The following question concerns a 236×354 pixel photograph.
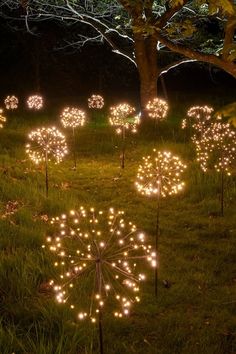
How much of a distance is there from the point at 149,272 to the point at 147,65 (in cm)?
1276

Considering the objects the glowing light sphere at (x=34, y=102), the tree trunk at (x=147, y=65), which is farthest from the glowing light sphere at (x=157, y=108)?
the glowing light sphere at (x=34, y=102)

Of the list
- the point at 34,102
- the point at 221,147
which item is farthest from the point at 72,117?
the point at 34,102

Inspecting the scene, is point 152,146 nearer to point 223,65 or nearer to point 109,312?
point 223,65

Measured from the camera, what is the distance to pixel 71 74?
35.7m

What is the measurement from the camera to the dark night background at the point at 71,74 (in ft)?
97.0

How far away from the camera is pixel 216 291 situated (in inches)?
283

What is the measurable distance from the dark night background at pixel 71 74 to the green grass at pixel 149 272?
16538 millimetres

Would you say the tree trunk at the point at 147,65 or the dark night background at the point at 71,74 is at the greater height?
the dark night background at the point at 71,74

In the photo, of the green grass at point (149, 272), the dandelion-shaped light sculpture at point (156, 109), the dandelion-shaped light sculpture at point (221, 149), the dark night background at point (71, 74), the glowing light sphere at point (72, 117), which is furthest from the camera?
the dark night background at point (71, 74)

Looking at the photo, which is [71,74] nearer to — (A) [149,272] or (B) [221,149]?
(B) [221,149]

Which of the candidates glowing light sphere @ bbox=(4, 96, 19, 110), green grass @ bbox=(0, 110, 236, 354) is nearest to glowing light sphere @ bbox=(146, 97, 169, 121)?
green grass @ bbox=(0, 110, 236, 354)

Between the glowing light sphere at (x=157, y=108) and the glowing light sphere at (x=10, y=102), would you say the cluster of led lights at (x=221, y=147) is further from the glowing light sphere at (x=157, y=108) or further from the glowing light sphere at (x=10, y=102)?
the glowing light sphere at (x=10, y=102)

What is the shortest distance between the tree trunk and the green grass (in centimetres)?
536

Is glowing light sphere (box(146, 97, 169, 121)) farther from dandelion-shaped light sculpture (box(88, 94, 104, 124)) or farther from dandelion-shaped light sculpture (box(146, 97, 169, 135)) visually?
dandelion-shaped light sculpture (box(88, 94, 104, 124))
